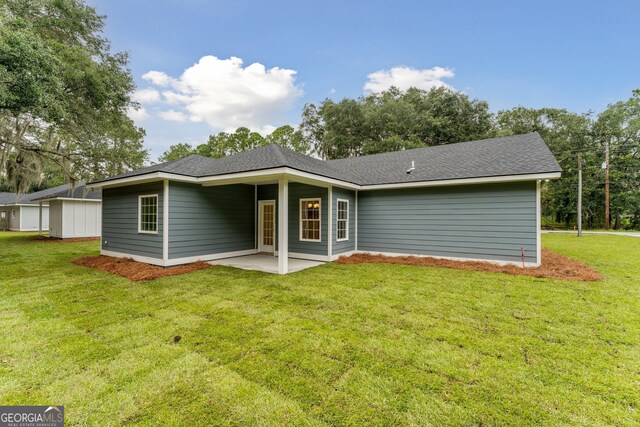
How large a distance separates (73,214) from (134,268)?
1285 centimetres

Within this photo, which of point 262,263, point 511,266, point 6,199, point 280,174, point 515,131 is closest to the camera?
point 280,174

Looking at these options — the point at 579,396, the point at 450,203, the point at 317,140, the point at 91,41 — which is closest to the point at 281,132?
the point at 317,140

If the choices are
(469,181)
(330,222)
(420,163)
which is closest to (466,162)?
(469,181)

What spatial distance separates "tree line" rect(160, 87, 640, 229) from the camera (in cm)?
2220

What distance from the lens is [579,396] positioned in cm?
216

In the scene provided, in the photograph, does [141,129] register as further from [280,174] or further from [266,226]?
[280,174]

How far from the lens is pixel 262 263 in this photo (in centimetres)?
769

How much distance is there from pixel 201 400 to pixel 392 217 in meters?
7.63

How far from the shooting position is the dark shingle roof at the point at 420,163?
6980 mm

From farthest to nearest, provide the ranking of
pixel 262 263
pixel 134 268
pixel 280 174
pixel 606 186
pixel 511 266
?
pixel 606 186 → pixel 262 263 → pixel 511 266 → pixel 134 268 → pixel 280 174

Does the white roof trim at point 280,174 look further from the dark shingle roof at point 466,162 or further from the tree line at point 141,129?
the tree line at point 141,129

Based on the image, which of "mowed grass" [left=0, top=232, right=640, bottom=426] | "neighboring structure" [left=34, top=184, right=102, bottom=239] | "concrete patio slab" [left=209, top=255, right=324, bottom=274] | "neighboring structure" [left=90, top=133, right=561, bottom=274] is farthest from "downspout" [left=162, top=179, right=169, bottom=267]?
"neighboring structure" [left=34, top=184, right=102, bottom=239]

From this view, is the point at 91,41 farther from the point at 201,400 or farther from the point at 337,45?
the point at 201,400

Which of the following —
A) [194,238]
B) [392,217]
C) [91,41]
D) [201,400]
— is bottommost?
[201,400]
